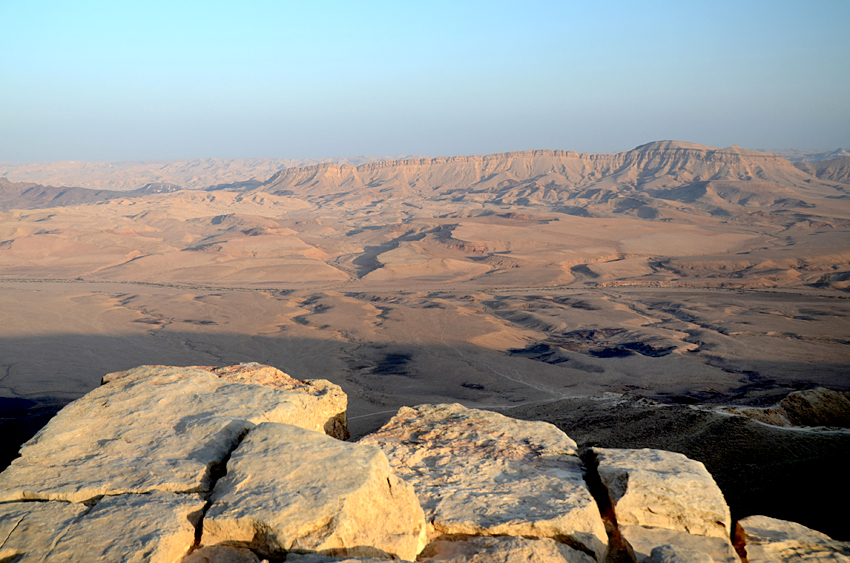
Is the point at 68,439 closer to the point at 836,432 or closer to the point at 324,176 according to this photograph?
the point at 836,432

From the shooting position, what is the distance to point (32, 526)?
3688 mm

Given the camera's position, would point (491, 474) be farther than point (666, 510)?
Yes

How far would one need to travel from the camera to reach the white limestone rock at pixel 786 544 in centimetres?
421

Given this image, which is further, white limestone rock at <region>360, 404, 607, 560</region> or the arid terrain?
the arid terrain

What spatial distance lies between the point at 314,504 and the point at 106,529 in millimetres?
1404

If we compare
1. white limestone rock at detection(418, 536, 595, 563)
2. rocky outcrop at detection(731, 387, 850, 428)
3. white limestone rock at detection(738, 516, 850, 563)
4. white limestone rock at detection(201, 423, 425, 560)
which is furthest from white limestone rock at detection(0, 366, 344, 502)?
rocky outcrop at detection(731, 387, 850, 428)

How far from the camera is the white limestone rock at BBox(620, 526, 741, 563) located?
3.84m

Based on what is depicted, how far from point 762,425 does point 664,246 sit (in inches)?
1630

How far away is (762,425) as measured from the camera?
856cm

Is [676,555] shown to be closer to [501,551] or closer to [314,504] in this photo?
[501,551]

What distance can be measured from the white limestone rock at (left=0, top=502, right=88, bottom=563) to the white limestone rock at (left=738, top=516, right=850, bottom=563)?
16.8ft

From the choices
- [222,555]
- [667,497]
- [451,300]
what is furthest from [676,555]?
[451,300]

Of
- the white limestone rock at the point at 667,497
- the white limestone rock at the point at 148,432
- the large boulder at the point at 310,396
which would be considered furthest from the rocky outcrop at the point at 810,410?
the white limestone rock at the point at 148,432

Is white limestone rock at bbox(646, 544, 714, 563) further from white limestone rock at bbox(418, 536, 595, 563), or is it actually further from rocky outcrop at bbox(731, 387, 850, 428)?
rocky outcrop at bbox(731, 387, 850, 428)
